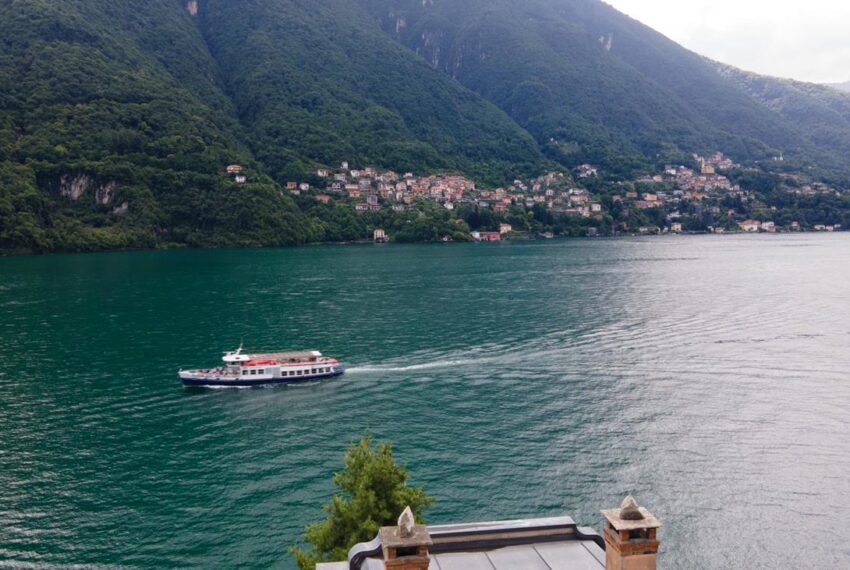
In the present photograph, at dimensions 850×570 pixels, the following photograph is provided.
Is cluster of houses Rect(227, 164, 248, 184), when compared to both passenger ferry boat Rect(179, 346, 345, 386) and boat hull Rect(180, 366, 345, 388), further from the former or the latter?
boat hull Rect(180, 366, 345, 388)

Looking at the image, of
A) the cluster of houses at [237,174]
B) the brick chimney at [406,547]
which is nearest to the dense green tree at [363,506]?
the brick chimney at [406,547]

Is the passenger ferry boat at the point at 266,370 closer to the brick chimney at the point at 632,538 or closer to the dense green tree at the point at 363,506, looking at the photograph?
the dense green tree at the point at 363,506

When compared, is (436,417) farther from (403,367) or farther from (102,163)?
(102,163)

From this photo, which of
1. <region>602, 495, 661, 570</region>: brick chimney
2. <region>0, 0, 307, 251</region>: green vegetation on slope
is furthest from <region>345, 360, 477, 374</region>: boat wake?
<region>0, 0, 307, 251</region>: green vegetation on slope

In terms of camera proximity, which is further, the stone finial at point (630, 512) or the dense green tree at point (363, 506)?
the dense green tree at point (363, 506)

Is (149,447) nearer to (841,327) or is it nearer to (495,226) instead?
(841,327)
